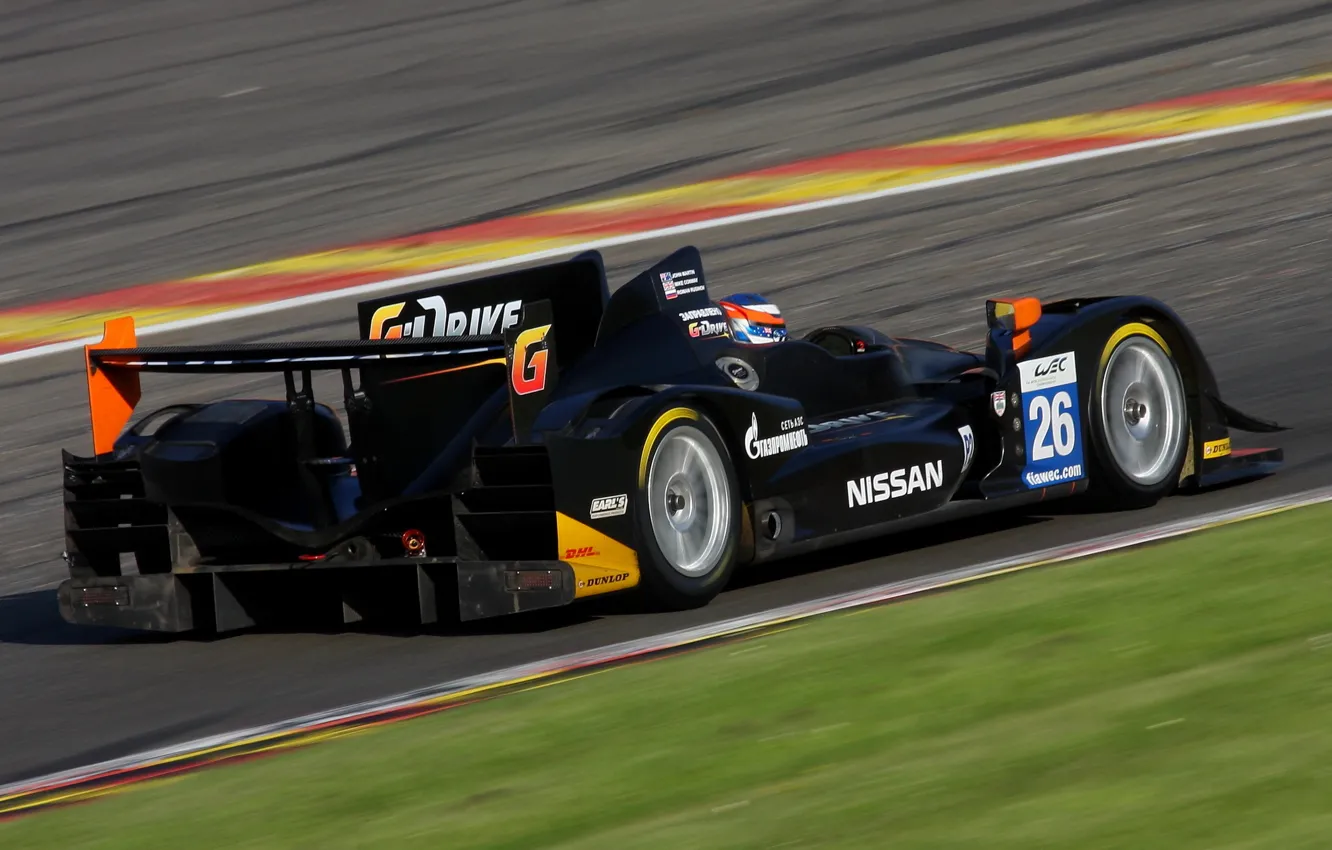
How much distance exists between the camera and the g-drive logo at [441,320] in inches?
338

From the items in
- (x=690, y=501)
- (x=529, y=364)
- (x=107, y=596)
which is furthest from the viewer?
(x=107, y=596)

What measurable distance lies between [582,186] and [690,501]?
11.1 meters

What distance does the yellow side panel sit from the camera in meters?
7.53

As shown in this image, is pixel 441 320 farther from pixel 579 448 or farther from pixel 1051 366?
pixel 1051 366

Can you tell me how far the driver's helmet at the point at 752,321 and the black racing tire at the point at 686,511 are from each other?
93cm

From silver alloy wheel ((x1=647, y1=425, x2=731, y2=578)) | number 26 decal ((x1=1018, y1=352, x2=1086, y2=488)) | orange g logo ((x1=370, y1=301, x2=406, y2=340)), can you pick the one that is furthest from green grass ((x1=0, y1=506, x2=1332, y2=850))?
orange g logo ((x1=370, y1=301, x2=406, y2=340))

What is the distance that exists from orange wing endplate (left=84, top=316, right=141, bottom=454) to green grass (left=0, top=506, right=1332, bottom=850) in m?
2.77

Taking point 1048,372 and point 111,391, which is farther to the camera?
point 1048,372

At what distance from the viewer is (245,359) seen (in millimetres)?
7883

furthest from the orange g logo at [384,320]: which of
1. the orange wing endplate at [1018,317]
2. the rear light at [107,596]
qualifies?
the orange wing endplate at [1018,317]

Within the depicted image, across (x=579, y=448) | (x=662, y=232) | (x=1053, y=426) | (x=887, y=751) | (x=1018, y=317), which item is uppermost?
(x=662, y=232)

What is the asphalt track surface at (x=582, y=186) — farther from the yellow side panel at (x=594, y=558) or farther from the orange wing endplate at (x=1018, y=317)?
the orange wing endplate at (x=1018, y=317)

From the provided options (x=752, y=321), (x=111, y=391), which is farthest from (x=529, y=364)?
(x=111, y=391)

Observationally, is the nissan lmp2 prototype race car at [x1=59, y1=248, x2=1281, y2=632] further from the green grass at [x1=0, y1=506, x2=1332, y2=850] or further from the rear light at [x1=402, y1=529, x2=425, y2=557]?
the green grass at [x1=0, y1=506, x2=1332, y2=850]
